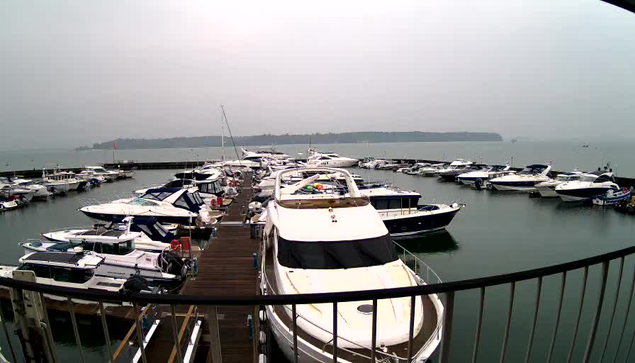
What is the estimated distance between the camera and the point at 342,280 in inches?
281

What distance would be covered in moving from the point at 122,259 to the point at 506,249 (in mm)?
19399

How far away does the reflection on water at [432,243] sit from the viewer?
18609mm

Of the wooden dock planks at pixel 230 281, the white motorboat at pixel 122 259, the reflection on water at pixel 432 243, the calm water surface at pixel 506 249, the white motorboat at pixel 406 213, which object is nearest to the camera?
the wooden dock planks at pixel 230 281

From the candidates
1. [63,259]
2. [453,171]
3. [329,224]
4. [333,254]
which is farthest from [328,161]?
[333,254]

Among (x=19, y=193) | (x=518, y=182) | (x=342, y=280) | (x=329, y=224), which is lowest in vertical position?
(x=518, y=182)

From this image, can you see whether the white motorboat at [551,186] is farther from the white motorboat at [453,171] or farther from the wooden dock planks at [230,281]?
the wooden dock planks at [230,281]

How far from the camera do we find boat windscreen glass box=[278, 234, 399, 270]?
7594 millimetres

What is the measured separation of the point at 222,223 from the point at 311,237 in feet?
38.7

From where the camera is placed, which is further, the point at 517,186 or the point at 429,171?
the point at 429,171

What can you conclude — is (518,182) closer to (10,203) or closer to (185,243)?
(185,243)

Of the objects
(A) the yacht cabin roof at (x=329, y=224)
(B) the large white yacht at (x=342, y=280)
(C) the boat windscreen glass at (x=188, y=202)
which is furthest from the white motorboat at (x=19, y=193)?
(A) the yacht cabin roof at (x=329, y=224)

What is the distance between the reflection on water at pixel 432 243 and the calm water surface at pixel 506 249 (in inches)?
2.3

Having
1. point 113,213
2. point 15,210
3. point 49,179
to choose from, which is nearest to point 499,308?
point 113,213

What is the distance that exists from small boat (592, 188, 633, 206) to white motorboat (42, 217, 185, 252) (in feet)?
110
